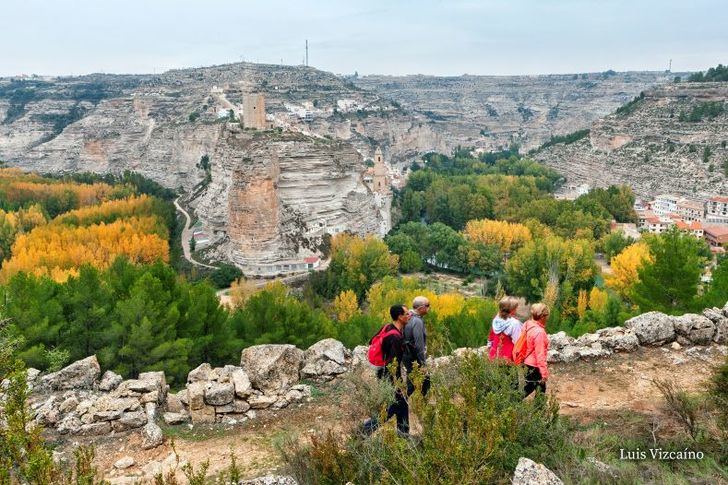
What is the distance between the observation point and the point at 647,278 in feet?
52.6

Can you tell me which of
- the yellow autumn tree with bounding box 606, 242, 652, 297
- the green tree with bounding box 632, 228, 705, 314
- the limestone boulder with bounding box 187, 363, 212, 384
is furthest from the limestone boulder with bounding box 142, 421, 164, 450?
the yellow autumn tree with bounding box 606, 242, 652, 297

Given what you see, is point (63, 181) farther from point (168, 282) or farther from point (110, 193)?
point (168, 282)

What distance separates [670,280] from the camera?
15.7m

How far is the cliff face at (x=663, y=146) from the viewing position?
5069 cm

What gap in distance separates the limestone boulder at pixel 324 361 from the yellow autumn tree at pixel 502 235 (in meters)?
30.3

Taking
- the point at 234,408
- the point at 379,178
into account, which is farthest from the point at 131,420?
the point at 379,178

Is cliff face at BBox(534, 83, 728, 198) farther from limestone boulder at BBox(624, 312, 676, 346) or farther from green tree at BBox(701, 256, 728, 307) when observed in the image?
limestone boulder at BBox(624, 312, 676, 346)

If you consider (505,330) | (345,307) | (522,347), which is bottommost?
(345,307)

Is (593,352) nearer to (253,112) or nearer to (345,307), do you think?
(345,307)

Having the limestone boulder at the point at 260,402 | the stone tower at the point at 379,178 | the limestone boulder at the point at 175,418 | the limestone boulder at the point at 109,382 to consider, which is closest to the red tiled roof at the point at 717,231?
the stone tower at the point at 379,178

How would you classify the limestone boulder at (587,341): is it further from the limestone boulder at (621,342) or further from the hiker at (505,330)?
the hiker at (505,330)

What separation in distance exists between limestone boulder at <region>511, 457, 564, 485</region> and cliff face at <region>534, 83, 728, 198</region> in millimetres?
52836

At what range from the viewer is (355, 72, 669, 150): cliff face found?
11512 cm

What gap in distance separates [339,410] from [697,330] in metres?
7.12
